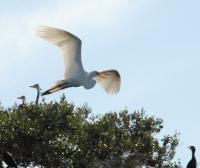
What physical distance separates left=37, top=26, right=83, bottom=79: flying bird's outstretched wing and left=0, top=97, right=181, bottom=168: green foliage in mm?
15875

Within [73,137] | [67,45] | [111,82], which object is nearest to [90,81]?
[111,82]

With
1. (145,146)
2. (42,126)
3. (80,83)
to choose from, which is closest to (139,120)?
(145,146)

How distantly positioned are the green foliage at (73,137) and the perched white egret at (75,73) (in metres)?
15.9

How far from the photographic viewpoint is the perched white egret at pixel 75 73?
40688 millimetres

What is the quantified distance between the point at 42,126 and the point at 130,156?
5394mm

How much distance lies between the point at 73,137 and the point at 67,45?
62.8 feet

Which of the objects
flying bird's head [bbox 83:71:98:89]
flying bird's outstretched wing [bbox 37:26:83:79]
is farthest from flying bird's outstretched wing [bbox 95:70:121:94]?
flying bird's outstretched wing [bbox 37:26:83:79]

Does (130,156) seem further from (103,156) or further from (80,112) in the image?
(80,112)

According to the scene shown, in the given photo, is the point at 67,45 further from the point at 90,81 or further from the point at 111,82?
the point at 111,82

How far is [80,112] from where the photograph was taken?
206 ft

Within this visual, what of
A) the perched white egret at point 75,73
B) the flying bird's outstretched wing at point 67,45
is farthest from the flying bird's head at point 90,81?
the flying bird's outstretched wing at point 67,45

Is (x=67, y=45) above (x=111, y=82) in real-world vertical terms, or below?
above

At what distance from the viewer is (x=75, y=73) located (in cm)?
4197

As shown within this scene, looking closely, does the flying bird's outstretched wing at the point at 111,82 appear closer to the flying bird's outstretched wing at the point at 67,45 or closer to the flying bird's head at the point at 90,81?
the flying bird's head at the point at 90,81
